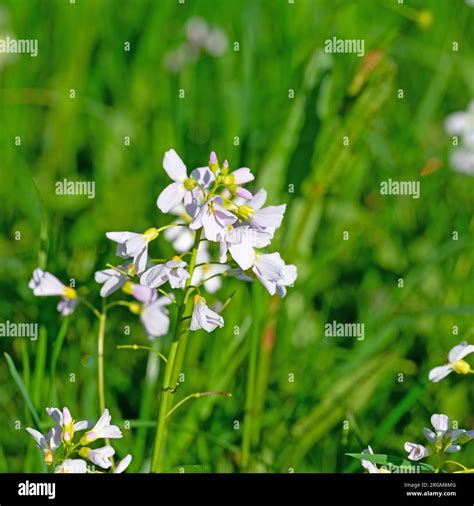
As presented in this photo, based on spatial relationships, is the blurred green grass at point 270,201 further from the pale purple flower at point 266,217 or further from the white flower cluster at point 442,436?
the pale purple flower at point 266,217

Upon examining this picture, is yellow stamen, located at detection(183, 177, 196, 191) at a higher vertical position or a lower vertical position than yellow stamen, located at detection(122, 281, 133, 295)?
higher

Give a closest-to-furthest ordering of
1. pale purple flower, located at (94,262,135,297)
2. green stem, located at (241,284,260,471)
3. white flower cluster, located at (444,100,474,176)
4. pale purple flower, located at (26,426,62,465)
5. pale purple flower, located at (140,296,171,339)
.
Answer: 1. pale purple flower, located at (26,426,62,465)
2. pale purple flower, located at (94,262,135,297)
3. pale purple flower, located at (140,296,171,339)
4. green stem, located at (241,284,260,471)
5. white flower cluster, located at (444,100,474,176)

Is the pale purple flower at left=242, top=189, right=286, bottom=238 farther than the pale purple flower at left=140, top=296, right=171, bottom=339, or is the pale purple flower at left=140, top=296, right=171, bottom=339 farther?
the pale purple flower at left=140, top=296, right=171, bottom=339

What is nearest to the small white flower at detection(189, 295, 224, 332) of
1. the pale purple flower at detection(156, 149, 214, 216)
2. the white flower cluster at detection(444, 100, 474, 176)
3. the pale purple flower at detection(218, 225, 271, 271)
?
the pale purple flower at detection(218, 225, 271, 271)

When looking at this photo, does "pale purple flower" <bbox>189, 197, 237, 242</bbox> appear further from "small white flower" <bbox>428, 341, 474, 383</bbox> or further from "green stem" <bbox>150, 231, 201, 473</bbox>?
"small white flower" <bbox>428, 341, 474, 383</bbox>

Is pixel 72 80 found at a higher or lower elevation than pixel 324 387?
higher

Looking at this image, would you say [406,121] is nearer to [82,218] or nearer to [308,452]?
[82,218]

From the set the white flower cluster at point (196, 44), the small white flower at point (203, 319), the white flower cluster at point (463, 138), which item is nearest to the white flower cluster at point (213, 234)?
the small white flower at point (203, 319)
